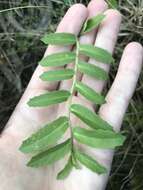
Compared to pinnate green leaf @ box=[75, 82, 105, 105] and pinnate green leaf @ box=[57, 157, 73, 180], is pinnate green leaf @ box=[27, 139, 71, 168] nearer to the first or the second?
pinnate green leaf @ box=[57, 157, 73, 180]

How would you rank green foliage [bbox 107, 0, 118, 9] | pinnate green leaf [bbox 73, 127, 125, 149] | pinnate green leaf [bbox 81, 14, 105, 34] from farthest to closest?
green foliage [bbox 107, 0, 118, 9] → pinnate green leaf [bbox 81, 14, 105, 34] → pinnate green leaf [bbox 73, 127, 125, 149]

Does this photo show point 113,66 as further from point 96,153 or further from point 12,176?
point 12,176

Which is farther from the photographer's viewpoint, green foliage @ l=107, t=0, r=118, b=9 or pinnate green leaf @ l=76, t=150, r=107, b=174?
green foliage @ l=107, t=0, r=118, b=9

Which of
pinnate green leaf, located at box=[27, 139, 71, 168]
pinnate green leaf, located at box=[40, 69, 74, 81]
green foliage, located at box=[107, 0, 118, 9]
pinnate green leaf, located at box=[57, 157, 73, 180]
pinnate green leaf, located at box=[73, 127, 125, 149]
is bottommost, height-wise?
pinnate green leaf, located at box=[57, 157, 73, 180]

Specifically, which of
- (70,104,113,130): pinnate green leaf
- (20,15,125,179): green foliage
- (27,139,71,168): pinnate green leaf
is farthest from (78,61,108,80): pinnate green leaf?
(27,139,71,168): pinnate green leaf

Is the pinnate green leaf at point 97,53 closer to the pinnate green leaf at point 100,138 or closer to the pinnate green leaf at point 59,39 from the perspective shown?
the pinnate green leaf at point 59,39

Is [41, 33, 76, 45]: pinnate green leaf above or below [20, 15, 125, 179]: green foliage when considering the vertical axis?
above

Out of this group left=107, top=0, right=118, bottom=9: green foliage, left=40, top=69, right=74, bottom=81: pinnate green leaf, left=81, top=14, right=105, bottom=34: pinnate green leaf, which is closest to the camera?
left=40, top=69, right=74, bottom=81: pinnate green leaf
